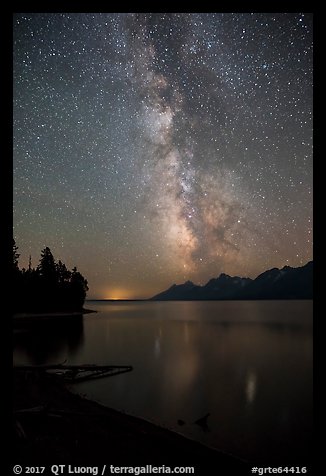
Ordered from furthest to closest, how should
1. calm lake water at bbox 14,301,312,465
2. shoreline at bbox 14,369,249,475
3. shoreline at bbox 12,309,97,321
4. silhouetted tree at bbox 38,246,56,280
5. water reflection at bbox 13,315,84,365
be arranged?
silhouetted tree at bbox 38,246,56,280, shoreline at bbox 12,309,97,321, water reflection at bbox 13,315,84,365, calm lake water at bbox 14,301,312,465, shoreline at bbox 14,369,249,475

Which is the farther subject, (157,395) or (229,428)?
(157,395)

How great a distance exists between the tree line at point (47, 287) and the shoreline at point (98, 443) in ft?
166

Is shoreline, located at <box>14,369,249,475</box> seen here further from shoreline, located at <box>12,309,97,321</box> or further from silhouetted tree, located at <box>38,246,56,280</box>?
silhouetted tree, located at <box>38,246,56,280</box>

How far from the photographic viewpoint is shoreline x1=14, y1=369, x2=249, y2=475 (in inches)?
237

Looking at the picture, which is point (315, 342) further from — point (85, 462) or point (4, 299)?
point (85, 462)

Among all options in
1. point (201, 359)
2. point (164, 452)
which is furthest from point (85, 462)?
point (201, 359)

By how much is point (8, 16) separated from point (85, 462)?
7208 mm

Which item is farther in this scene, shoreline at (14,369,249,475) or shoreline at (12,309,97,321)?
shoreline at (12,309,97,321)

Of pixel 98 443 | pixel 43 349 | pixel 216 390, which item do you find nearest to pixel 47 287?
pixel 43 349

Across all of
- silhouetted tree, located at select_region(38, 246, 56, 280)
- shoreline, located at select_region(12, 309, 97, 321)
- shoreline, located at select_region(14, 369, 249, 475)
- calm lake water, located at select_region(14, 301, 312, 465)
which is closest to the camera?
shoreline, located at select_region(14, 369, 249, 475)

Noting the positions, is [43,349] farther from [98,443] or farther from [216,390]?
[98,443]

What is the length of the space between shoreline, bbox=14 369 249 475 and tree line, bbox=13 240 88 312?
166ft

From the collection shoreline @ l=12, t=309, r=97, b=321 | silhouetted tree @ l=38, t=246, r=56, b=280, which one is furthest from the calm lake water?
silhouetted tree @ l=38, t=246, r=56, b=280
